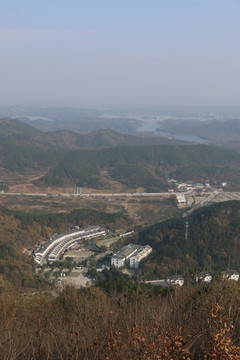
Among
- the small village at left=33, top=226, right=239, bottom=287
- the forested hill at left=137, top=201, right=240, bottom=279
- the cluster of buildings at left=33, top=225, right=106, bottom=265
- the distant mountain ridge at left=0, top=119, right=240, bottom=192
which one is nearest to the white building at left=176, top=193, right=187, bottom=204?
the distant mountain ridge at left=0, top=119, right=240, bottom=192

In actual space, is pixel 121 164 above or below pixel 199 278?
below

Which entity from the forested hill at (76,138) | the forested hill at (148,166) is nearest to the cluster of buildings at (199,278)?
the forested hill at (148,166)

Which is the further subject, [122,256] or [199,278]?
[122,256]

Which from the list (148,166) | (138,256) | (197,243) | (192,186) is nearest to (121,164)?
(148,166)

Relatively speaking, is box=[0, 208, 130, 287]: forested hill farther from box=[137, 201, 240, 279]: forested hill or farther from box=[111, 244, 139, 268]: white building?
box=[137, 201, 240, 279]: forested hill

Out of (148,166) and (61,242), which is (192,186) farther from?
(61,242)

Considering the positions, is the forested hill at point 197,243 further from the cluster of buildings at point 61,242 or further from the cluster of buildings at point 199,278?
the cluster of buildings at point 61,242

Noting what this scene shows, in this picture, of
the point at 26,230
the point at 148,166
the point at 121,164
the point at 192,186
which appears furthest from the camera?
the point at 148,166

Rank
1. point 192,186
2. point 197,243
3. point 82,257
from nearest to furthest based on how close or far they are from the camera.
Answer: point 197,243
point 82,257
point 192,186
